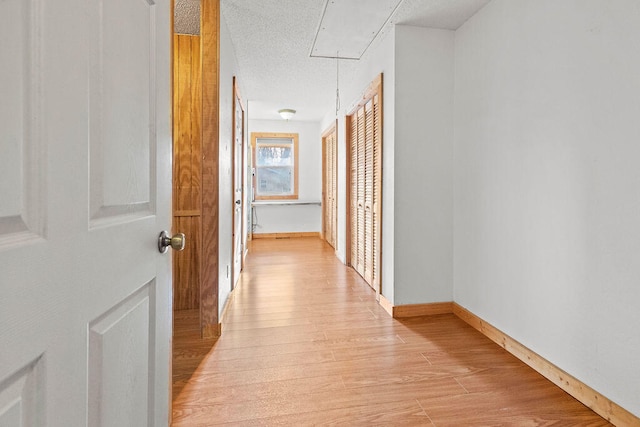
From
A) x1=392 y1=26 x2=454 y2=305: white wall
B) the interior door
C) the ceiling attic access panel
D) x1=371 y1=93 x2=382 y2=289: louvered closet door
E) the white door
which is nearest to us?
the white door

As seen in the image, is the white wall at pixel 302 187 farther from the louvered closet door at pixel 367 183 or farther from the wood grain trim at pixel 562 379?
the wood grain trim at pixel 562 379

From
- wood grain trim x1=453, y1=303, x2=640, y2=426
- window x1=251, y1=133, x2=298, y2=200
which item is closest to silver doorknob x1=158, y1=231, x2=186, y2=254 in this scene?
wood grain trim x1=453, y1=303, x2=640, y2=426

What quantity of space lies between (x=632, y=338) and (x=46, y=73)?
2105 mm

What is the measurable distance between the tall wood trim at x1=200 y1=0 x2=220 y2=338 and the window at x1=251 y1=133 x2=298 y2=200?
4452mm

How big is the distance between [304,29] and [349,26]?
0.38 metres

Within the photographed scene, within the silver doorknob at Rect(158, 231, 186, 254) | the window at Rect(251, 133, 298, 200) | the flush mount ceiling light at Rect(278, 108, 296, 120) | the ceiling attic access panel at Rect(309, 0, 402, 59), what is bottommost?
the silver doorknob at Rect(158, 231, 186, 254)

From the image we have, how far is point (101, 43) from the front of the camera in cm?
66

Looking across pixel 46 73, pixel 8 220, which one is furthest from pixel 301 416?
pixel 46 73

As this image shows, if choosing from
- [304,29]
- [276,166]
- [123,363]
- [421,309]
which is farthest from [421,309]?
[276,166]

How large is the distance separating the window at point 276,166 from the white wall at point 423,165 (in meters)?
4.30

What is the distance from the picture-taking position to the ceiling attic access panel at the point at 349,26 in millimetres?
2352

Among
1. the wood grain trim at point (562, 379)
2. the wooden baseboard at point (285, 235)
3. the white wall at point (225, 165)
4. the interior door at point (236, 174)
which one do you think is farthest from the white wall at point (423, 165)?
the wooden baseboard at point (285, 235)

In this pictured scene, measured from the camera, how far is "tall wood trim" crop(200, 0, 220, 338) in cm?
222

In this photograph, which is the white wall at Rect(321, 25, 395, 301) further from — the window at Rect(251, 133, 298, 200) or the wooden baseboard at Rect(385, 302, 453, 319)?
the window at Rect(251, 133, 298, 200)
